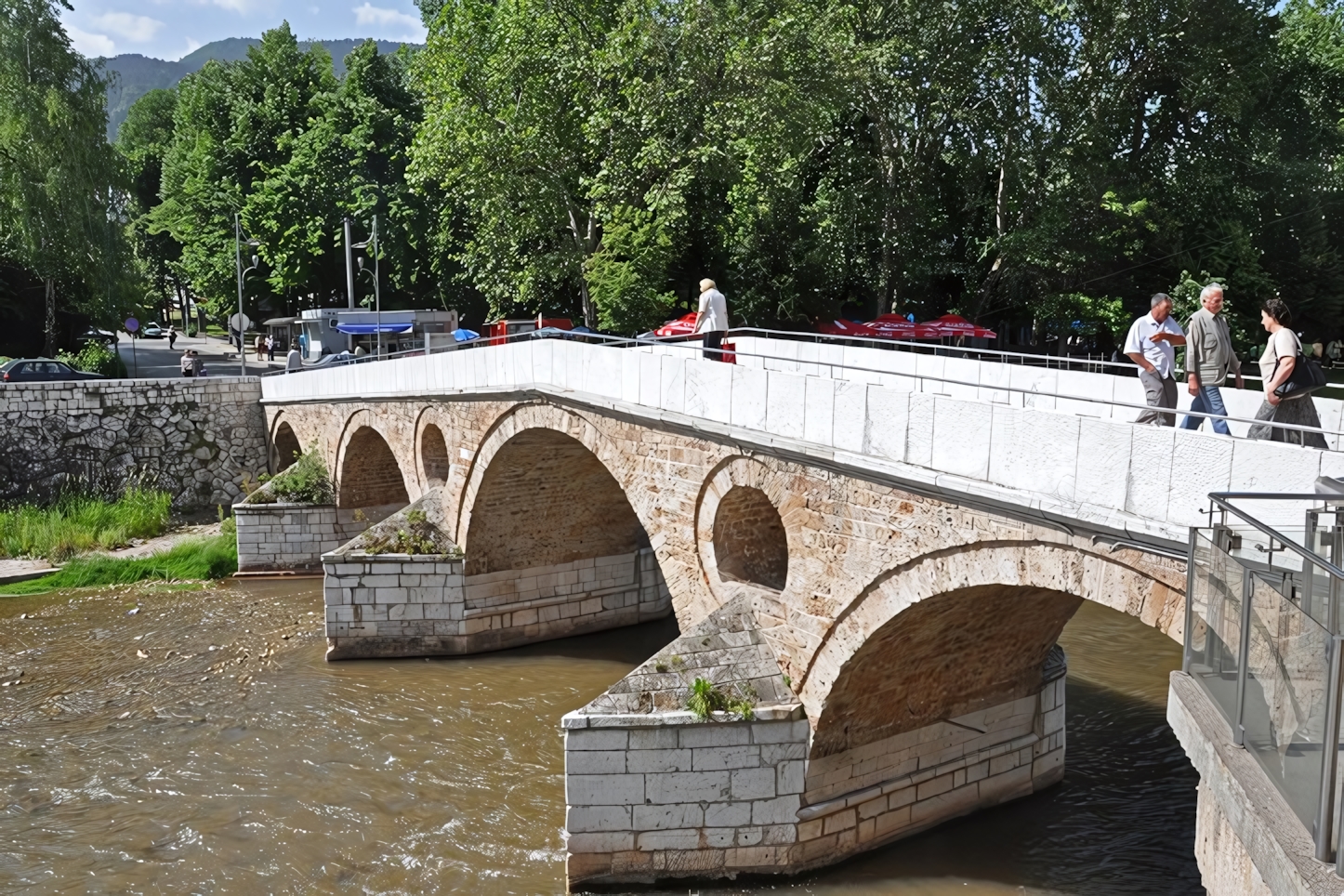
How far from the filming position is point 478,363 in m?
14.3

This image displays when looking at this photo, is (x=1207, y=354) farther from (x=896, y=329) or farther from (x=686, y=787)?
(x=896, y=329)

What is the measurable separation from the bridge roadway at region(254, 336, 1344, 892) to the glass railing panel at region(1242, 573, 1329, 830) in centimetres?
40

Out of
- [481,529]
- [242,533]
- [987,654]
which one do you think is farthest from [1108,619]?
[242,533]

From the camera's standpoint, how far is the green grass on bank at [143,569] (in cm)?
1895

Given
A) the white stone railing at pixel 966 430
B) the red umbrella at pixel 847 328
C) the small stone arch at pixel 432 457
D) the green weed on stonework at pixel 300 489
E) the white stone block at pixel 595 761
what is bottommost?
the white stone block at pixel 595 761

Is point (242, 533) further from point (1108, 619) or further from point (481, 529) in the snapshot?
point (1108, 619)

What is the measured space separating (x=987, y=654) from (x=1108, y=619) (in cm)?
659

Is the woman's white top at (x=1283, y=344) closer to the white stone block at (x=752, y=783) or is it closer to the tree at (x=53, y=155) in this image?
the white stone block at (x=752, y=783)

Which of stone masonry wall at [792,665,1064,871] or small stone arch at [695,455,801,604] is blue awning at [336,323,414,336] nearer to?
small stone arch at [695,455,801,604]

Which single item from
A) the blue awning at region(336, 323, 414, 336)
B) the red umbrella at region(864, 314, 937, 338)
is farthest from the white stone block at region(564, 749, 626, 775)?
the blue awning at region(336, 323, 414, 336)

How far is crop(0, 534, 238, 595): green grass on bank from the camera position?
746 inches

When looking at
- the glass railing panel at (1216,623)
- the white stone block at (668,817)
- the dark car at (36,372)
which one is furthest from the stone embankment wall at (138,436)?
the glass railing panel at (1216,623)

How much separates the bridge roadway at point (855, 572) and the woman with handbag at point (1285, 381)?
919 millimetres

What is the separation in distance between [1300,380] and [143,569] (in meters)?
18.6
